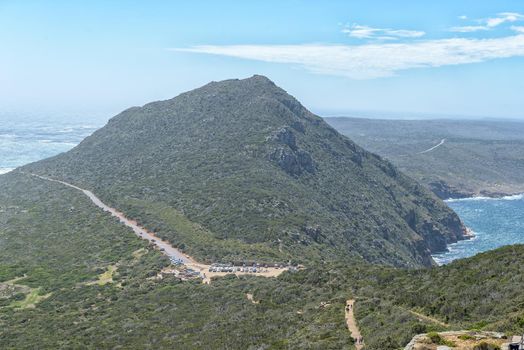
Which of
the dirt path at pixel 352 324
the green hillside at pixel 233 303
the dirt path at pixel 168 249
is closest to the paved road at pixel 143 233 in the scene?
the dirt path at pixel 168 249

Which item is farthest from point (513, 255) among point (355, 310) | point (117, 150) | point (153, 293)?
→ point (117, 150)

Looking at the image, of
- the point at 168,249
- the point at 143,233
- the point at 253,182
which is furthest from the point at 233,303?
the point at 253,182

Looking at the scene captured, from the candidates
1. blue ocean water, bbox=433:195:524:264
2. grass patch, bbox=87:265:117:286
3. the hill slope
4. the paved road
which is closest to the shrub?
grass patch, bbox=87:265:117:286

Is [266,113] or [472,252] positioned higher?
[266,113]

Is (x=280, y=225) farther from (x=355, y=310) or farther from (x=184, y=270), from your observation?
(x=355, y=310)

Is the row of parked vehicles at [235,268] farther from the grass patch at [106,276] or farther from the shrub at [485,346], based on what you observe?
the shrub at [485,346]

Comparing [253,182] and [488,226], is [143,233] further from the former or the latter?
[488,226]

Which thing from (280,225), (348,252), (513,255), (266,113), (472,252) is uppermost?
(266,113)

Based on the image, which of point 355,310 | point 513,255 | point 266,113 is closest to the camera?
point 355,310
